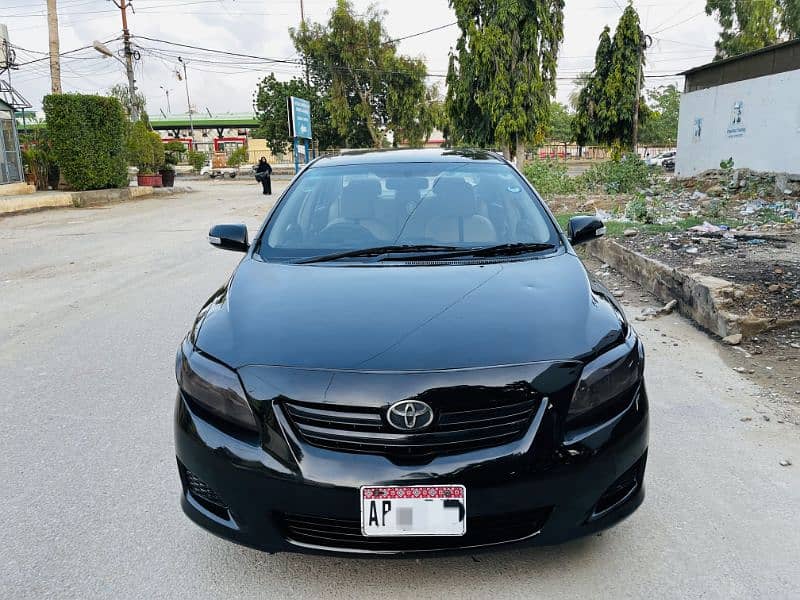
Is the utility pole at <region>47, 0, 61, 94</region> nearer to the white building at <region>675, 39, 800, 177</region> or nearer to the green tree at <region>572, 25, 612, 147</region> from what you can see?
the green tree at <region>572, 25, 612, 147</region>

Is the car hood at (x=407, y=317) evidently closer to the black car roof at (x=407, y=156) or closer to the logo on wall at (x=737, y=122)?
the black car roof at (x=407, y=156)

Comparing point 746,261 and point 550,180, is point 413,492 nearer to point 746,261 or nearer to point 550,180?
point 746,261

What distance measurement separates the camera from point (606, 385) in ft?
6.96

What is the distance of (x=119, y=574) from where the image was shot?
2346 mm

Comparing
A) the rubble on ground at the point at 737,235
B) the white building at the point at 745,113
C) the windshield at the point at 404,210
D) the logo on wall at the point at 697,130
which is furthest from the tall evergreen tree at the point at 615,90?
the windshield at the point at 404,210

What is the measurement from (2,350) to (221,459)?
4.08 meters

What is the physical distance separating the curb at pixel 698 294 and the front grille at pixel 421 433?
366 centimetres

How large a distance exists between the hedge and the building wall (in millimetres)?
18693

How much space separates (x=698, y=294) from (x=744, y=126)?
13.3m

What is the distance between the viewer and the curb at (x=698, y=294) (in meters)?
4.91

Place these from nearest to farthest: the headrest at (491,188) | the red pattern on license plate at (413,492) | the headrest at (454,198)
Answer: the red pattern on license plate at (413,492), the headrest at (454,198), the headrest at (491,188)

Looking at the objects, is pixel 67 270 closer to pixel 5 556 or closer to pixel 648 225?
pixel 5 556

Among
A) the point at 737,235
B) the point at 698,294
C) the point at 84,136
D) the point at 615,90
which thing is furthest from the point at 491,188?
the point at 84,136

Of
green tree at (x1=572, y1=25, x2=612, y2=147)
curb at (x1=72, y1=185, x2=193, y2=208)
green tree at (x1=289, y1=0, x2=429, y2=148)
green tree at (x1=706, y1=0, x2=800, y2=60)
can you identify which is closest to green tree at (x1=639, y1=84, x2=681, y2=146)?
green tree at (x1=706, y1=0, x2=800, y2=60)
